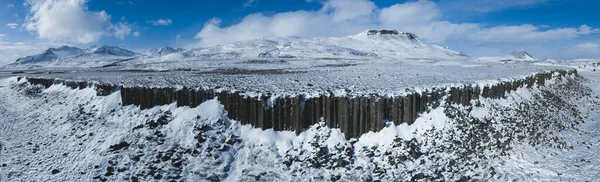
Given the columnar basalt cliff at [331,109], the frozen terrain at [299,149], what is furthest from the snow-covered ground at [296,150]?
the columnar basalt cliff at [331,109]

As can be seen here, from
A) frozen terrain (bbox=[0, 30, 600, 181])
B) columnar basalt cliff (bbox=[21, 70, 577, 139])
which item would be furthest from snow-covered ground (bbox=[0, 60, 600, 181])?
columnar basalt cliff (bbox=[21, 70, 577, 139])

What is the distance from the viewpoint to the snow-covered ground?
9969mm

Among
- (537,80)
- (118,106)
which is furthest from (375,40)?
(118,106)

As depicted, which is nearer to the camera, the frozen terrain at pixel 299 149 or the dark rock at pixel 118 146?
the frozen terrain at pixel 299 149

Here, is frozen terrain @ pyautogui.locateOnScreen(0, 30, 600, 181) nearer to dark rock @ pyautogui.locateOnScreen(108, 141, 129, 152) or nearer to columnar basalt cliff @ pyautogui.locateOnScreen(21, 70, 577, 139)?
dark rock @ pyautogui.locateOnScreen(108, 141, 129, 152)

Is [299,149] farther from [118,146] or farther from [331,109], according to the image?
[118,146]

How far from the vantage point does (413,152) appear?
34.2 feet

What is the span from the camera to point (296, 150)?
10641 mm

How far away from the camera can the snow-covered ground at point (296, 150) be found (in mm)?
9969

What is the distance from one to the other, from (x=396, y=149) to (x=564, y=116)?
11.7 m

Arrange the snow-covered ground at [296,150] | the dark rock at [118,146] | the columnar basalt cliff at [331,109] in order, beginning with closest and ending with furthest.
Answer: the snow-covered ground at [296,150] < the columnar basalt cliff at [331,109] < the dark rock at [118,146]

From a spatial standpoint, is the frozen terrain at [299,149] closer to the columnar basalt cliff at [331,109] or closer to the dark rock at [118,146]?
the dark rock at [118,146]

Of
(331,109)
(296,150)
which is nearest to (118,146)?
(296,150)

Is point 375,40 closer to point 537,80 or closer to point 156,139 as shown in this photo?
point 537,80
